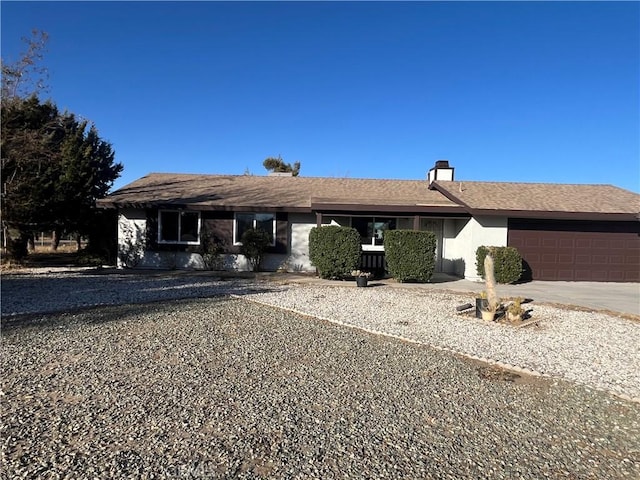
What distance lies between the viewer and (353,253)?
43.7 ft

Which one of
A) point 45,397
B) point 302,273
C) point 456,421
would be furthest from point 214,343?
point 302,273

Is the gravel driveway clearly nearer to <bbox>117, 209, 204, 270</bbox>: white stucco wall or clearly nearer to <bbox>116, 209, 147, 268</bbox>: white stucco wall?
<bbox>117, 209, 204, 270</bbox>: white stucco wall

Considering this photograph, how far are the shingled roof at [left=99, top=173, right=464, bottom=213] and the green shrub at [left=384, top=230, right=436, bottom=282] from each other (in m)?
1.72

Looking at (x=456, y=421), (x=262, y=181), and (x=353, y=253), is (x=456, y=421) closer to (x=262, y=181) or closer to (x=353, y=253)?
(x=353, y=253)

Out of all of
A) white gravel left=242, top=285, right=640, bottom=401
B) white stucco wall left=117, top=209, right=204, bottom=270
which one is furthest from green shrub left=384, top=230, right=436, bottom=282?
white stucco wall left=117, top=209, right=204, bottom=270

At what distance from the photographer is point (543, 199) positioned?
1628cm

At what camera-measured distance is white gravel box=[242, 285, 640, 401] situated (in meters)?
A: 5.38

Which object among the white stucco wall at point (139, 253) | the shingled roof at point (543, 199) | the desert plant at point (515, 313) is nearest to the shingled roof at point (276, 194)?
the white stucco wall at point (139, 253)

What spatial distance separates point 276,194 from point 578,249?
11.4 m

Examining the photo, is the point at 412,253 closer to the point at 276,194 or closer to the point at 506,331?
the point at 506,331

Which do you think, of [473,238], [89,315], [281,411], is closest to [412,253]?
[473,238]

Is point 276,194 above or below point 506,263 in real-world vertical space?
above

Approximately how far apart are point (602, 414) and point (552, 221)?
12742 mm

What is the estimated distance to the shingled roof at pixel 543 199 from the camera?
14758 mm
